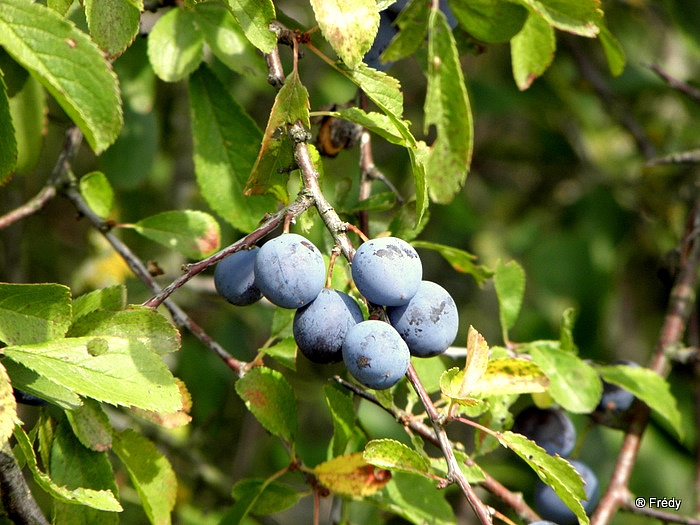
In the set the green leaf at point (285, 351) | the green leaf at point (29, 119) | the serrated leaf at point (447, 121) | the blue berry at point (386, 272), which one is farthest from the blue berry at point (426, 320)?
the green leaf at point (29, 119)

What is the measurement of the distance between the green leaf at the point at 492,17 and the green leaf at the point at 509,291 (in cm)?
44

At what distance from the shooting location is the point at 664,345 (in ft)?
4.97

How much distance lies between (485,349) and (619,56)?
65 centimetres

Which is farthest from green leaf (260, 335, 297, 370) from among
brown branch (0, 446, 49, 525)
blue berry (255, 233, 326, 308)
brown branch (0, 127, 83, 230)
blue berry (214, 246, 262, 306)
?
brown branch (0, 127, 83, 230)

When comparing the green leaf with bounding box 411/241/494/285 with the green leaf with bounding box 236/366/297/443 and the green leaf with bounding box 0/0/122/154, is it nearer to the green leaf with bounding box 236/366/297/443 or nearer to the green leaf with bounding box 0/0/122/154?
the green leaf with bounding box 236/366/297/443

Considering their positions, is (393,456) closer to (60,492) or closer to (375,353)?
(375,353)

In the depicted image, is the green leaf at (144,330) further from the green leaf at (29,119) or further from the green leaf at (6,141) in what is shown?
the green leaf at (29,119)

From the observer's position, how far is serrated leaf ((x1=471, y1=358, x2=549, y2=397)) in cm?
90

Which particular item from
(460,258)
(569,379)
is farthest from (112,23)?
(569,379)

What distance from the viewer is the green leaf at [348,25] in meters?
0.79

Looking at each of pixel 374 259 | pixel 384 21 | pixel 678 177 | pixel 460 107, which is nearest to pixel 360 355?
pixel 374 259

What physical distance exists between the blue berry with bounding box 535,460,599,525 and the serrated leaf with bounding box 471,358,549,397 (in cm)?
43

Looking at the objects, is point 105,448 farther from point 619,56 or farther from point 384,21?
point 619,56

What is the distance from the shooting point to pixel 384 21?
1.06 meters
